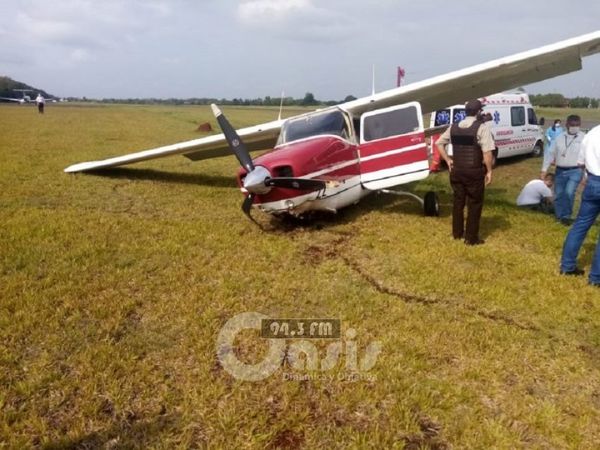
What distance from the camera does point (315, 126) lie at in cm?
693

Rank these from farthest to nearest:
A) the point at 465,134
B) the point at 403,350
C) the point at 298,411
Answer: the point at 465,134, the point at 403,350, the point at 298,411

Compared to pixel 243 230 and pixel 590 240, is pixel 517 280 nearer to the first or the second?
pixel 590 240

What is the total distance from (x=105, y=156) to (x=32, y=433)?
1319 cm

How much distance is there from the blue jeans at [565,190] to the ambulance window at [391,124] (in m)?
2.84

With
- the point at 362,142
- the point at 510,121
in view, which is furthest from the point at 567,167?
the point at 510,121

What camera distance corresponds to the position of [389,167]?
22.3 feet

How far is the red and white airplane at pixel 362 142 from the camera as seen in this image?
5.59 metres

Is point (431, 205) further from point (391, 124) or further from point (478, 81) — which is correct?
point (478, 81)

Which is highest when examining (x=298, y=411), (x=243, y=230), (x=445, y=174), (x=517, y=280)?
(x=445, y=174)

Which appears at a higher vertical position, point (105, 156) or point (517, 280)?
point (105, 156)

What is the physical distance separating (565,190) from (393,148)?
10.5 ft

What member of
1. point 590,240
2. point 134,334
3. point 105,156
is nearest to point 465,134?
point 590,240

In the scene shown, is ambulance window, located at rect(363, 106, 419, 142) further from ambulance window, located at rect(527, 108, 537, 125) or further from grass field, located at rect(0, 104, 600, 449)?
ambulance window, located at rect(527, 108, 537, 125)

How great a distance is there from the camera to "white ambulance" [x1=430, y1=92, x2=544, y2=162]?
1308 cm
